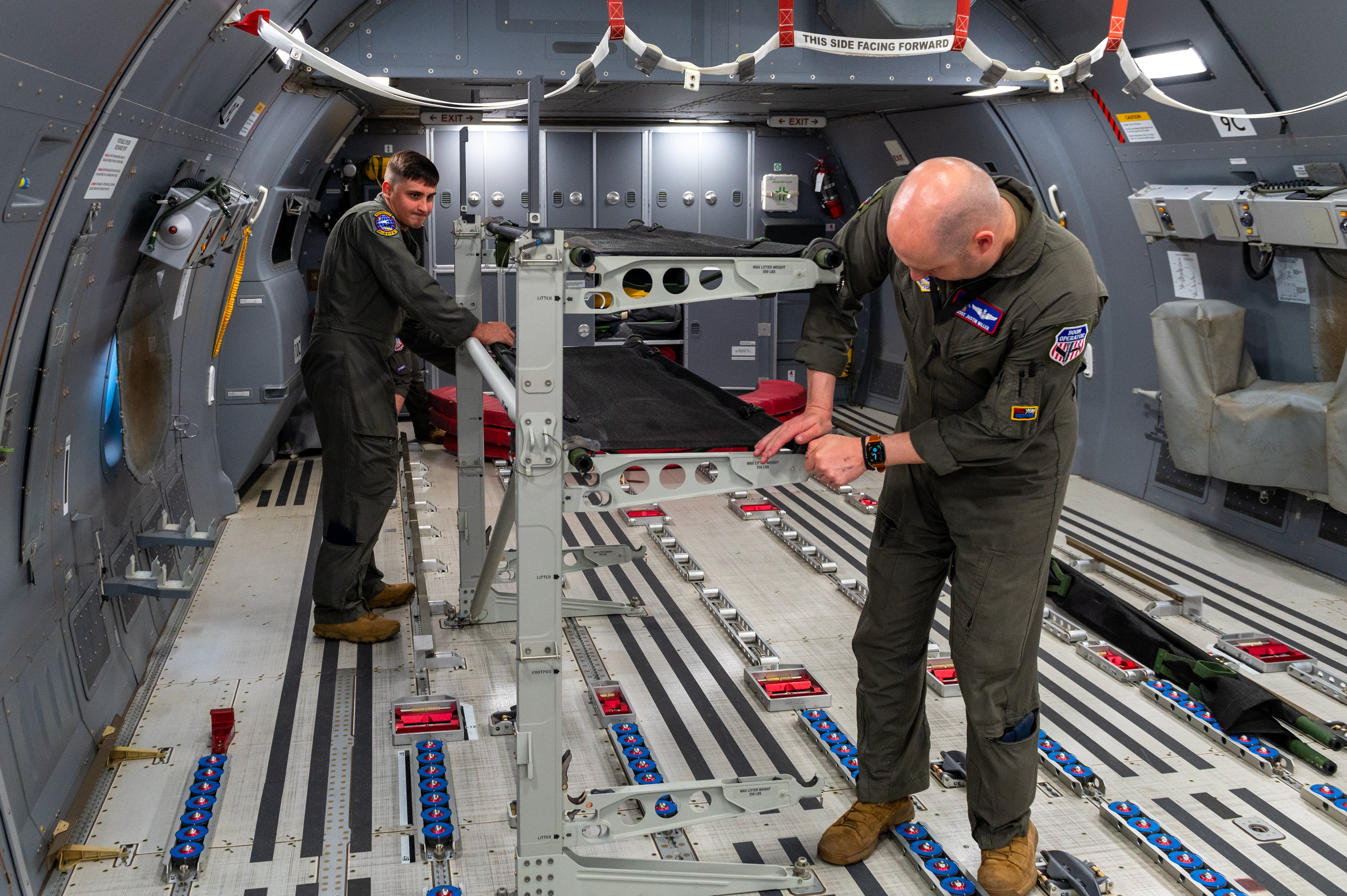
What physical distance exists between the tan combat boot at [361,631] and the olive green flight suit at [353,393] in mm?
31

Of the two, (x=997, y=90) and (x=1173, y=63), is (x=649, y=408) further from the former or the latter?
(x=997, y=90)

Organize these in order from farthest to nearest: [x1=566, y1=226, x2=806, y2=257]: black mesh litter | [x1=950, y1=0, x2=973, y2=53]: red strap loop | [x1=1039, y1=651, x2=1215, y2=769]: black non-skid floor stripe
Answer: [x1=950, y1=0, x2=973, y2=53]: red strap loop → [x1=1039, y1=651, x2=1215, y2=769]: black non-skid floor stripe → [x1=566, y1=226, x2=806, y2=257]: black mesh litter

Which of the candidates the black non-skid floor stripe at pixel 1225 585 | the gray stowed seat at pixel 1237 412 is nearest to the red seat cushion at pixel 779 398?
the black non-skid floor stripe at pixel 1225 585

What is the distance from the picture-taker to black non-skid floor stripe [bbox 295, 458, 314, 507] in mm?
7699

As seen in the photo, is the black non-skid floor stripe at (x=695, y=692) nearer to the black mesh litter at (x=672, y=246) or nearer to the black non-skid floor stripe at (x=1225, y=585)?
the black mesh litter at (x=672, y=246)

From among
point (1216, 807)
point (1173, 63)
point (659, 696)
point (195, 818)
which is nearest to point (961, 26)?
point (1173, 63)

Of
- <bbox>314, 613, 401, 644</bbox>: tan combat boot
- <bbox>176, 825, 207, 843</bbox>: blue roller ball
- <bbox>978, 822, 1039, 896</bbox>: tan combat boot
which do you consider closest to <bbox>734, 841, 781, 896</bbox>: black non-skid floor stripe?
<bbox>978, 822, 1039, 896</bbox>: tan combat boot

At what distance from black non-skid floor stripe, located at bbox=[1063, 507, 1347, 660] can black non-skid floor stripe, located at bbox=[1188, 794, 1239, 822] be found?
1955mm

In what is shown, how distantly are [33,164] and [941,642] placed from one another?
4.23 metres

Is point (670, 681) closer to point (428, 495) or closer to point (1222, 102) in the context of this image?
point (428, 495)

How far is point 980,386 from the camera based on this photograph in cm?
311

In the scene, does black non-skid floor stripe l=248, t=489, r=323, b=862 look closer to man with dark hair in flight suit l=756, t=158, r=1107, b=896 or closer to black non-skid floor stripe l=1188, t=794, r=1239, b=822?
man with dark hair in flight suit l=756, t=158, r=1107, b=896

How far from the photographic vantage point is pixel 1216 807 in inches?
156

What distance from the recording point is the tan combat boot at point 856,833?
3549 millimetres
